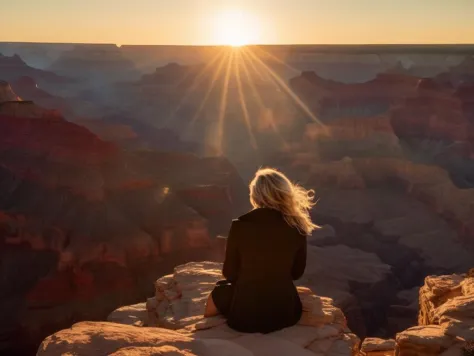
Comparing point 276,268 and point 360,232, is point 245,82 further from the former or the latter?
point 276,268

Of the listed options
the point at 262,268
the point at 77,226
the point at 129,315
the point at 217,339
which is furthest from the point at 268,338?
the point at 77,226

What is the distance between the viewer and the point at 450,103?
1763 inches

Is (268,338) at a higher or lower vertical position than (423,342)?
higher

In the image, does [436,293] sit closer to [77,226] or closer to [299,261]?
[299,261]

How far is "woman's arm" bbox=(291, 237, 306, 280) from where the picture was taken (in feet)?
14.7

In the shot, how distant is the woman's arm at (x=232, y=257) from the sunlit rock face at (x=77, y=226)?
48.4 feet

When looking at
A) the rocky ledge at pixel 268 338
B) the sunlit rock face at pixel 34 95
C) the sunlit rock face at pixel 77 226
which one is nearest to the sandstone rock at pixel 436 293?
the rocky ledge at pixel 268 338

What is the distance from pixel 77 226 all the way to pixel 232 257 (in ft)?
57.3

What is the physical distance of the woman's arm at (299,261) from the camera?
4480 mm

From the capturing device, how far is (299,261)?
454 cm

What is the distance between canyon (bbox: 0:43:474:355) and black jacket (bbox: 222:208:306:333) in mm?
4466

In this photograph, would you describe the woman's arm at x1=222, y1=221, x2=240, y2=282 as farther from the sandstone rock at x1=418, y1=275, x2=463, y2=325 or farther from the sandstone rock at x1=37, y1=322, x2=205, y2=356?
the sandstone rock at x1=418, y1=275, x2=463, y2=325

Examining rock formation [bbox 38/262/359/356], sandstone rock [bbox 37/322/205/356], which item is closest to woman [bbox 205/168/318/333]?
rock formation [bbox 38/262/359/356]

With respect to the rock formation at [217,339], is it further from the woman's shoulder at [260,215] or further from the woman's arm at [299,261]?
the woman's shoulder at [260,215]
